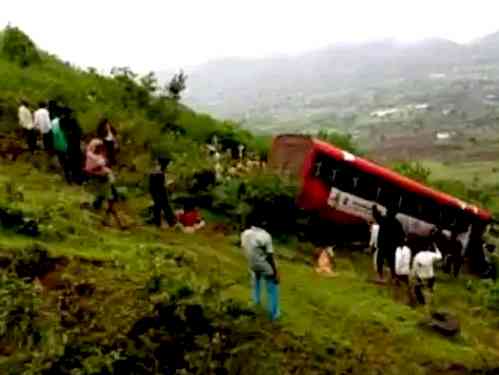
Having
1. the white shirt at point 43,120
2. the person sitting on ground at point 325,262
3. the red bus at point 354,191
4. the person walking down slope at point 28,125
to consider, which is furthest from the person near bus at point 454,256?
the person walking down slope at point 28,125

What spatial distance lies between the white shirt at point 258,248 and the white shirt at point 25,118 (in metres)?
8.52

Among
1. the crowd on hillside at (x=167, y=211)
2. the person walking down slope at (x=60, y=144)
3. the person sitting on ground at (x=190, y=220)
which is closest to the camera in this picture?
the crowd on hillside at (x=167, y=211)

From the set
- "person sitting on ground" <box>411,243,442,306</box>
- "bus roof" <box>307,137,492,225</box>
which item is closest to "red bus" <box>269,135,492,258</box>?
"bus roof" <box>307,137,492,225</box>

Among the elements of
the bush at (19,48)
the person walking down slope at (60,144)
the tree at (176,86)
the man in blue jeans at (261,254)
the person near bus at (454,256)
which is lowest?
the person near bus at (454,256)

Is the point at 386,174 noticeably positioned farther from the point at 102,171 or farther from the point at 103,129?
the point at 102,171

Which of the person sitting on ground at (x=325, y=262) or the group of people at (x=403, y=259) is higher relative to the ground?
the group of people at (x=403, y=259)

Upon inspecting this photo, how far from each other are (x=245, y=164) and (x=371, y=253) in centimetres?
412

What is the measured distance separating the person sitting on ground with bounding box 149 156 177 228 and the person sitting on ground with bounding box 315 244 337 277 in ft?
8.17

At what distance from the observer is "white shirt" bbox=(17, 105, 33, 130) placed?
19094 mm

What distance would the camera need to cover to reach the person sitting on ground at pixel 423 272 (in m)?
15.2

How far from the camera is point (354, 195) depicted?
20.6m

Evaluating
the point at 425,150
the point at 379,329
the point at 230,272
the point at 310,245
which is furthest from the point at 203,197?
the point at 425,150

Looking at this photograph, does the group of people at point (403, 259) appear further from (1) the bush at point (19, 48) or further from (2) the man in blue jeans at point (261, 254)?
(1) the bush at point (19, 48)

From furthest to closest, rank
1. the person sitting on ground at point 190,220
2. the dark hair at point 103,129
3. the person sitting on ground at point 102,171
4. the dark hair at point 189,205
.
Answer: the dark hair at point 103,129, the dark hair at point 189,205, the person sitting on ground at point 190,220, the person sitting on ground at point 102,171
